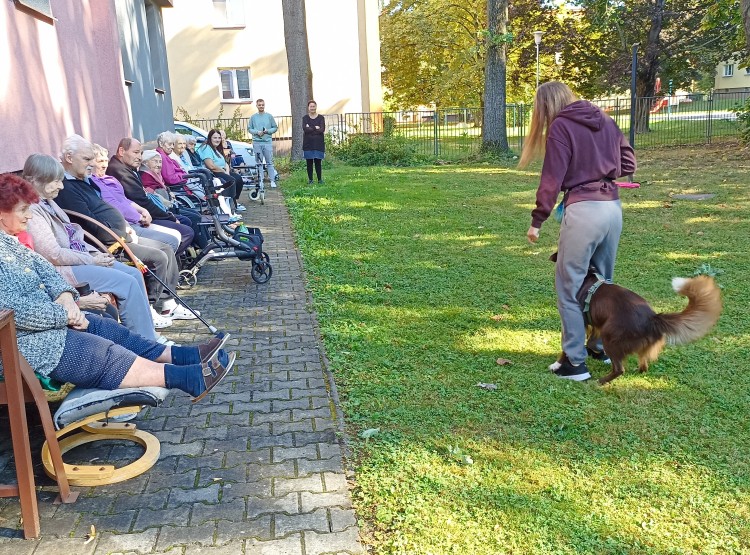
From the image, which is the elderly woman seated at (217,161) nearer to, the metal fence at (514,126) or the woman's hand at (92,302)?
the woman's hand at (92,302)

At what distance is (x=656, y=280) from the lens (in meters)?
6.97

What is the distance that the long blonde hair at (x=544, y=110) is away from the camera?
4535mm

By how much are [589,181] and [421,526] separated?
2.50 m

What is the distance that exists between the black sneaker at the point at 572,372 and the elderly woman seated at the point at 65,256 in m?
2.92

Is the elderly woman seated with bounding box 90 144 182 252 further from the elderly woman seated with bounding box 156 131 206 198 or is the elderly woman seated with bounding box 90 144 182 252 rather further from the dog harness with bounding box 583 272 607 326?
the dog harness with bounding box 583 272 607 326

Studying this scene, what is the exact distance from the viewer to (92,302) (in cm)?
432

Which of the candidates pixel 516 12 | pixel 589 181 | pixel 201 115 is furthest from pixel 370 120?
pixel 589 181

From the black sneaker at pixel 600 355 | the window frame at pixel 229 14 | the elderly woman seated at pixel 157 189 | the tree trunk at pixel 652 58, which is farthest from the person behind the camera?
the tree trunk at pixel 652 58

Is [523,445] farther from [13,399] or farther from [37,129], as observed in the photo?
[37,129]

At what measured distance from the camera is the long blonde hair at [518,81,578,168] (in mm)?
4535

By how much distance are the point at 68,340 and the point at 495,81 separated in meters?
19.0

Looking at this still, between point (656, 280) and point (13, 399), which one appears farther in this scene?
point (656, 280)

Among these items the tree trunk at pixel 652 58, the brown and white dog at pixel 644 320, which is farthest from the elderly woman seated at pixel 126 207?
the tree trunk at pixel 652 58

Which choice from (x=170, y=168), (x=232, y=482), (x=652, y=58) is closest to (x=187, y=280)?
(x=170, y=168)
